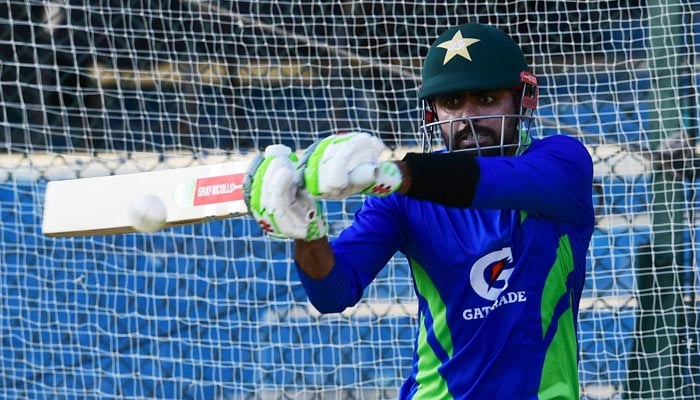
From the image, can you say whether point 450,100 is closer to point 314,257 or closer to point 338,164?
point 314,257

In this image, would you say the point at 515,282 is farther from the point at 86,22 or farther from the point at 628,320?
the point at 86,22

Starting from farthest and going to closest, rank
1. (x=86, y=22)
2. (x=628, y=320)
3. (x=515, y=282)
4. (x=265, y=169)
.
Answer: (x=86, y=22)
(x=628, y=320)
(x=515, y=282)
(x=265, y=169)

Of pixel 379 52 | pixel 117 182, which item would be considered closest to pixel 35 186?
pixel 379 52

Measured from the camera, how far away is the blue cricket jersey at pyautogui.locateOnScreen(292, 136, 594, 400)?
2.07 meters

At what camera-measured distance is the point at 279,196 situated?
1.68 meters

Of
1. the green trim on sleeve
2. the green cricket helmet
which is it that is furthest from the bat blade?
the green trim on sleeve

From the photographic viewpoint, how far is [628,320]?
15.6 ft

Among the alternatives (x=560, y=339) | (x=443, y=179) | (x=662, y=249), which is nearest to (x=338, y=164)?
(x=443, y=179)

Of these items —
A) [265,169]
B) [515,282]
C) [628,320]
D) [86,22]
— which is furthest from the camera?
[86,22]

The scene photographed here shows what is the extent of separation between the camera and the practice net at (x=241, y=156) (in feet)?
15.9

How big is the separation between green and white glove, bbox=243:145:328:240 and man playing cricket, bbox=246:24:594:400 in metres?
0.12

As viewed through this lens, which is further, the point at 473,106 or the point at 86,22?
the point at 86,22

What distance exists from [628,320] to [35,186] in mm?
2631

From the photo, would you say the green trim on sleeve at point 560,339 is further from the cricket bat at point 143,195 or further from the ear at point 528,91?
the cricket bat at point 143,195
